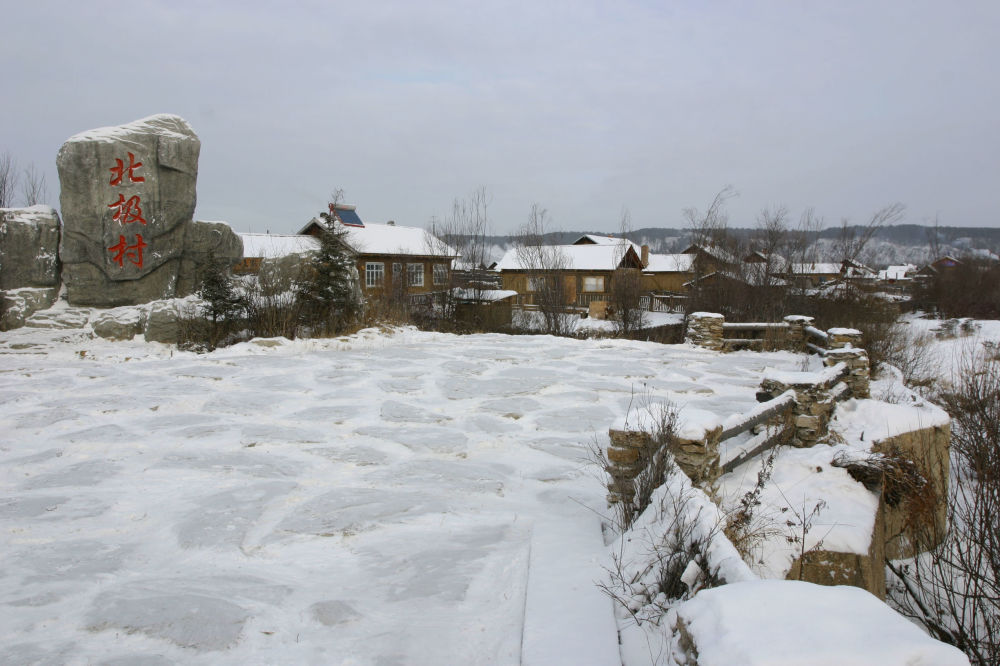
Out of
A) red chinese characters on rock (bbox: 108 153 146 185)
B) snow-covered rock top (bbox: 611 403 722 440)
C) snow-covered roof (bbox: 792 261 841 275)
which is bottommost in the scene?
snow-covered rock top (bbox: 611 403 722 440)

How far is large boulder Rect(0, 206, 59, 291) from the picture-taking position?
35.7 feet

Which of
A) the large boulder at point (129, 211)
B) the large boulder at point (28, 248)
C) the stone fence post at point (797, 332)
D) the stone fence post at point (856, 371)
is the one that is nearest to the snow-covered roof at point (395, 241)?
the large boulder at point (129, 211)

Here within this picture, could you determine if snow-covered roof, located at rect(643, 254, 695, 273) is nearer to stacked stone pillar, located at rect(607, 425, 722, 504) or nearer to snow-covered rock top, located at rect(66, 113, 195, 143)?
snow-covered rock top, located at rect(66, 113, 195, 143)

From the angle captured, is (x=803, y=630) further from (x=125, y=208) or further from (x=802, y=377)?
(x=125, y=208)

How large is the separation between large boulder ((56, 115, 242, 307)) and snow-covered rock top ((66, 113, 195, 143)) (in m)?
0.02

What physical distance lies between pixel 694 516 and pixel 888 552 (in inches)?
150

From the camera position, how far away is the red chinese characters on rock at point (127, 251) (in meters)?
11.1

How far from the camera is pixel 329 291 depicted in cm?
1265

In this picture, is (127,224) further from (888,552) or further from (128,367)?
(888,552)

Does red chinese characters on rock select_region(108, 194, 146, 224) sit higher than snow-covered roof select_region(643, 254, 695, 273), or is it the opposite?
snow-covered roof select_region(643, 254, 695, 273)

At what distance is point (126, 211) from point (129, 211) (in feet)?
0.16

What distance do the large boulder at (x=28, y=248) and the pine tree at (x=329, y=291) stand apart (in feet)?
15.5

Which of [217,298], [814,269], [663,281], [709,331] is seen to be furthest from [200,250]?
[663,281]

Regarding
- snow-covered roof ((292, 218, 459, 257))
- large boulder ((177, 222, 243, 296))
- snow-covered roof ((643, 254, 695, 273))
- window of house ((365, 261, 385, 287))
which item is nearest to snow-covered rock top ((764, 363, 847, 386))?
large boulder ((177, 222, 243, 296))
